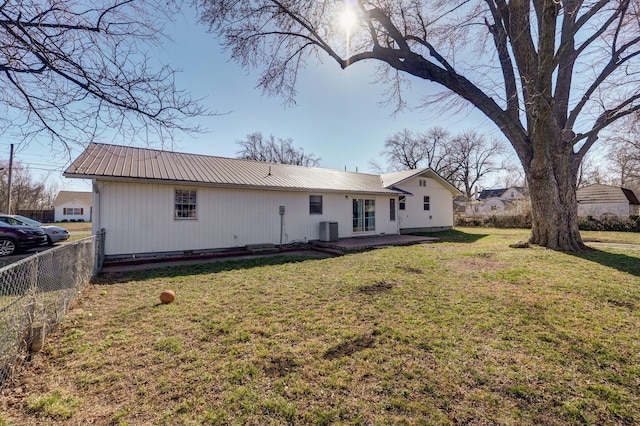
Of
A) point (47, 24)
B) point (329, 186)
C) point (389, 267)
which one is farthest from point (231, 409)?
point (329, 186)

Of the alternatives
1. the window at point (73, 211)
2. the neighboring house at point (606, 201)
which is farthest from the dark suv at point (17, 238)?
the window at point (73, 211)

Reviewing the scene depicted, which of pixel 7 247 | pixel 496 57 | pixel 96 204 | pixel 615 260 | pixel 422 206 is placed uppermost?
pixel 496 57

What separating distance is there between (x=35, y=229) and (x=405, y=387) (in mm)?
14545

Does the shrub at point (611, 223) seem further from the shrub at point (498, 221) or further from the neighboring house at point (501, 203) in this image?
the neighboring house at point (501, 203)

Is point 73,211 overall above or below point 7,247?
above

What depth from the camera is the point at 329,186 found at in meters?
12.5

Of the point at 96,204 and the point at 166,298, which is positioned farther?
the point at 96,204

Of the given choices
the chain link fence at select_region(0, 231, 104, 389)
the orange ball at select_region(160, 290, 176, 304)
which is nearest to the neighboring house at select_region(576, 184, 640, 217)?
the orange ball at select_region(160, 290, 176, 304)

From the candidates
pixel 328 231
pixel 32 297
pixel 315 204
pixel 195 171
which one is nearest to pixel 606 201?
pixel 328 231

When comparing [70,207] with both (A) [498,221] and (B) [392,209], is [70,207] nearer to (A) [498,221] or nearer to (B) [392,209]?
(B) [392,209]

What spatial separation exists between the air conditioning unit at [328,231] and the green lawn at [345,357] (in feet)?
20.2

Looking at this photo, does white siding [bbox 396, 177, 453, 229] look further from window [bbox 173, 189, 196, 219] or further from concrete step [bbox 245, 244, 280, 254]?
window [bbox 173, 189, 196, 219]

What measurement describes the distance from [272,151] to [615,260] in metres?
36.0

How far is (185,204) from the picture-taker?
9.11m
